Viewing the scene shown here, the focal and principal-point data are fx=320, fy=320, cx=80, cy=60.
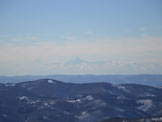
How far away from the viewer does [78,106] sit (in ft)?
640

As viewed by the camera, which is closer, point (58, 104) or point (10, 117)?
point (10, 117)

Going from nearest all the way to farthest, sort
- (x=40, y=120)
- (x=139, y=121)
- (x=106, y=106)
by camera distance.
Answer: (x=139, y=121) < (x=40, y=120) < (x=106, y=106)

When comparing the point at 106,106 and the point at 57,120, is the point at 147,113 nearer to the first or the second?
the point at 106,106

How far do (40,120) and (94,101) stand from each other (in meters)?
46.4

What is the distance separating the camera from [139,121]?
117188 millimetres

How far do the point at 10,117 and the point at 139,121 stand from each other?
83.0 m

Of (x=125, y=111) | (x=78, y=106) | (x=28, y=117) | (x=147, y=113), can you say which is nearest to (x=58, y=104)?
(x=78, y=106)

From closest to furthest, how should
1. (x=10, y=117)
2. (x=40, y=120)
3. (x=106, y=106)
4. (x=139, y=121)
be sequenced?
(x=139, y=121) → (x=40, y=120) → (x=10, y=117) → (x=106, y=106)

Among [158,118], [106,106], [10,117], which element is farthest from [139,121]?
[10,117]

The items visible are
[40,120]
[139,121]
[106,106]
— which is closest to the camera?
[139,121]

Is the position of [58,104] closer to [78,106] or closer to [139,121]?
[78,106]

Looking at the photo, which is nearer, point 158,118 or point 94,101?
point 158,118

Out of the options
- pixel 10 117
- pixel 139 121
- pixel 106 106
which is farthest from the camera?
pixel 106 106

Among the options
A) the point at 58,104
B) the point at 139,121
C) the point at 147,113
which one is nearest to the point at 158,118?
the point at 139,121
